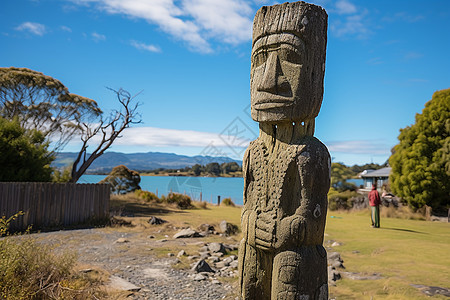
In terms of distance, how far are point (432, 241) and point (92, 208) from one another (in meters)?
10.7

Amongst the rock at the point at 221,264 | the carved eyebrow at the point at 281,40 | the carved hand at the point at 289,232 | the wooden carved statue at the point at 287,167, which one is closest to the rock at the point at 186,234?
the rock at the point at 221,264

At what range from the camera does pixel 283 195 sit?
3.17m

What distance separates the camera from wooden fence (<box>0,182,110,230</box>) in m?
9.69

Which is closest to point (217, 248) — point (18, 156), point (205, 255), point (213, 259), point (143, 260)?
point (205, 255)

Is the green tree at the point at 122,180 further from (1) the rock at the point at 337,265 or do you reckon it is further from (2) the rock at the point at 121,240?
(1) the rock at the point at 337,265

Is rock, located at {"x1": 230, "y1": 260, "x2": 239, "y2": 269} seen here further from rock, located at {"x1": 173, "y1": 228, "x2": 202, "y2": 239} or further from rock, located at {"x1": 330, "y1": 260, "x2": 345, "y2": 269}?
rock, located at {"x1": 173, "y1": 228, "x2": 202, "y2": 239}

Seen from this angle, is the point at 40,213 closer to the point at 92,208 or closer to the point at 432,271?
the point at 92,208

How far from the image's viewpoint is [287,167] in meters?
3.17

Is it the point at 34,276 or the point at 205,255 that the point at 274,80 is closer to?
the point at 34,276

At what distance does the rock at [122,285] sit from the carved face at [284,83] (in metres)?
3.80

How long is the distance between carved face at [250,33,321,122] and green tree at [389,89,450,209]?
13545 millimetres

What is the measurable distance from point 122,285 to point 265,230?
3.53 m

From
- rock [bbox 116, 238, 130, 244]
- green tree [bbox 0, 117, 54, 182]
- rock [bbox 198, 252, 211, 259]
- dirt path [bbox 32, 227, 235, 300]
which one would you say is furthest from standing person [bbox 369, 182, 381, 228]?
green tree [bbox 0, 117, 54, 182]

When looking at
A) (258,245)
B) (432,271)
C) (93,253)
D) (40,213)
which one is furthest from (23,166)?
(432,271)
